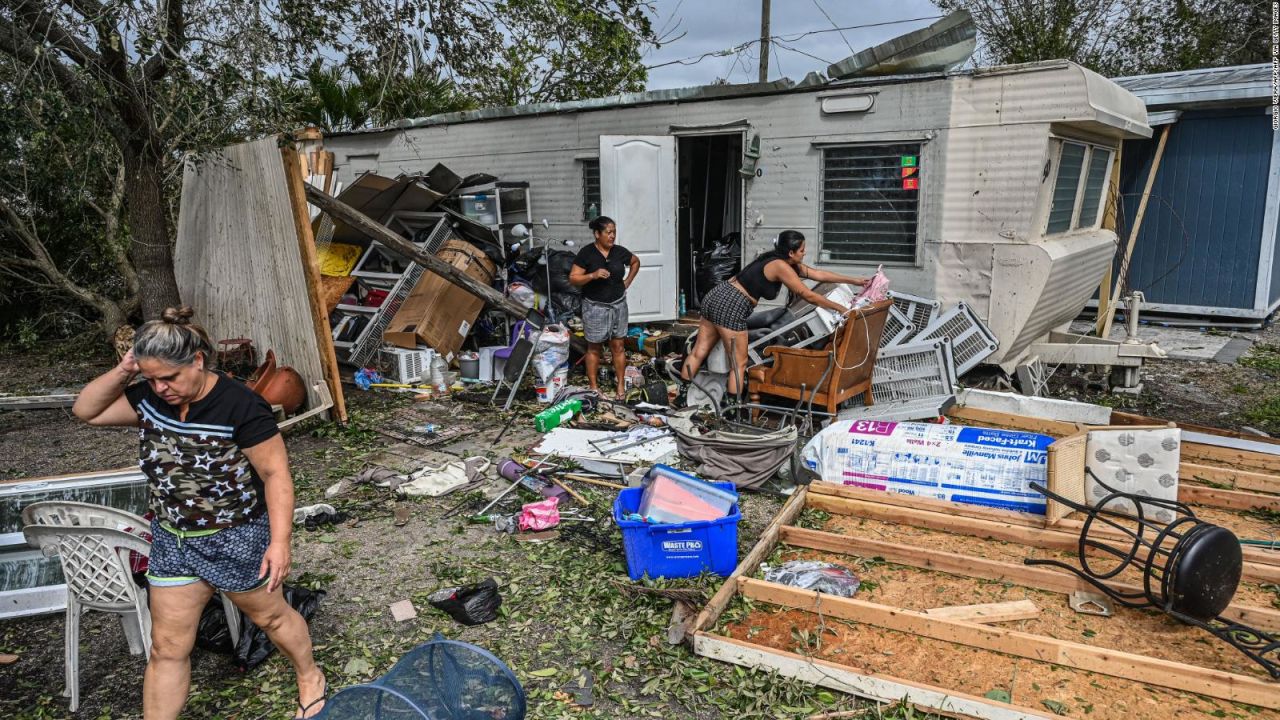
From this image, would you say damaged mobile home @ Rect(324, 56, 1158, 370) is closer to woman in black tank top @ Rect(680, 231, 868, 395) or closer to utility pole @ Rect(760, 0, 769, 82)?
woman in black tank top @ Rect(680, 231, 868, 395)

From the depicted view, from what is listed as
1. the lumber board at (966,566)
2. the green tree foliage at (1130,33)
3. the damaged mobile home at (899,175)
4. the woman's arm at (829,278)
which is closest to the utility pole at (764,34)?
the green tree foliage at (1130,33)

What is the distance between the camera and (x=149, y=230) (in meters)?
8.68

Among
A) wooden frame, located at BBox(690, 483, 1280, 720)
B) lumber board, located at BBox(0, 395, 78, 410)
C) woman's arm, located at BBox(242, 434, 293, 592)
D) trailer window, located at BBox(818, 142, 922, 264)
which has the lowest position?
wooden frame, located at BBox(690, 483, 1280, 720)

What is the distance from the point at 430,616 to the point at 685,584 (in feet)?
4.69

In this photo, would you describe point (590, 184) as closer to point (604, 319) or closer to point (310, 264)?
point (604, 319)

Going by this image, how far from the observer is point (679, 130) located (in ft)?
32.4

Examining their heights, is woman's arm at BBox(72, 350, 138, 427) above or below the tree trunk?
below

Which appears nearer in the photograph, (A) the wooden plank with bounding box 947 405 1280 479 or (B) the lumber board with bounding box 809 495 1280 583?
(B) the lumber board with bounding box 809 495 1280 583

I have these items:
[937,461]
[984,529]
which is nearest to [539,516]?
[937,461]

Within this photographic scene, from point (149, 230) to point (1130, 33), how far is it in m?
20.8

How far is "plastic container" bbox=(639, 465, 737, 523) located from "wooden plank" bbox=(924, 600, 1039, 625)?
1264mm


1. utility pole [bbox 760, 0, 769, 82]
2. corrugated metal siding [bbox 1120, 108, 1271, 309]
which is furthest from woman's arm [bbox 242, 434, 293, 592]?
utility pole [bbox 760, 0, 769, 82]

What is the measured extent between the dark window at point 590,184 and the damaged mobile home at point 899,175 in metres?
0.02

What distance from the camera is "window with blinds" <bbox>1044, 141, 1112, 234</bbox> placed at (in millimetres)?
8508
